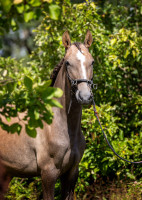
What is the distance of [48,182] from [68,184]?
373mm

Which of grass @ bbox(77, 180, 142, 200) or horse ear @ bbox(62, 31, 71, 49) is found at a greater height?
horse ear @ bbox(62, 31, 71, 49)

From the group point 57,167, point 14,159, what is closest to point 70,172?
point 57,167

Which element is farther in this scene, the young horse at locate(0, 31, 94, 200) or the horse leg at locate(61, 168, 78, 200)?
the horse leg at locate(61, 168, 78, 200)

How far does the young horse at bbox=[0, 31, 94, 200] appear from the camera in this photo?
2.73m

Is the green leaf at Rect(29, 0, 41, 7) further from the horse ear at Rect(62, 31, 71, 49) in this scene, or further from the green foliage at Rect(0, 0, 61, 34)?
the horse ear at Rect(62, 31, 71, 49)

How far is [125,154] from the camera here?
Answer: 13.9ft

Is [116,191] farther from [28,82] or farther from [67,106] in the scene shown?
[28,82]

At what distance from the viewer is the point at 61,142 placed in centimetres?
282

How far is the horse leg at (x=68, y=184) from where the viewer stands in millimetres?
3100

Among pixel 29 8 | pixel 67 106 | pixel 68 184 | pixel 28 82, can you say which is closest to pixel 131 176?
pixel 68 184

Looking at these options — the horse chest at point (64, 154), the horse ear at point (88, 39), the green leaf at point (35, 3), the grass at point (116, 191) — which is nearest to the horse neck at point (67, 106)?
the horse chest at point (64, 154)

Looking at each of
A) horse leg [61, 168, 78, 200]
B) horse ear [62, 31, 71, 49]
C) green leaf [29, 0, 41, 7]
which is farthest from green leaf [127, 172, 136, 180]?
green leaf [29, 0, 41, 7]

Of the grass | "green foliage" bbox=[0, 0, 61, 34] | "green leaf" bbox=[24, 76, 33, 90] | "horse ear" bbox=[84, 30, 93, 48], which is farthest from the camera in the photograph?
the grass

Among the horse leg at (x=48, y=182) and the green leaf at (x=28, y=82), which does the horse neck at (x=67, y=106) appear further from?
the green leaf at (x=28, y=82)
